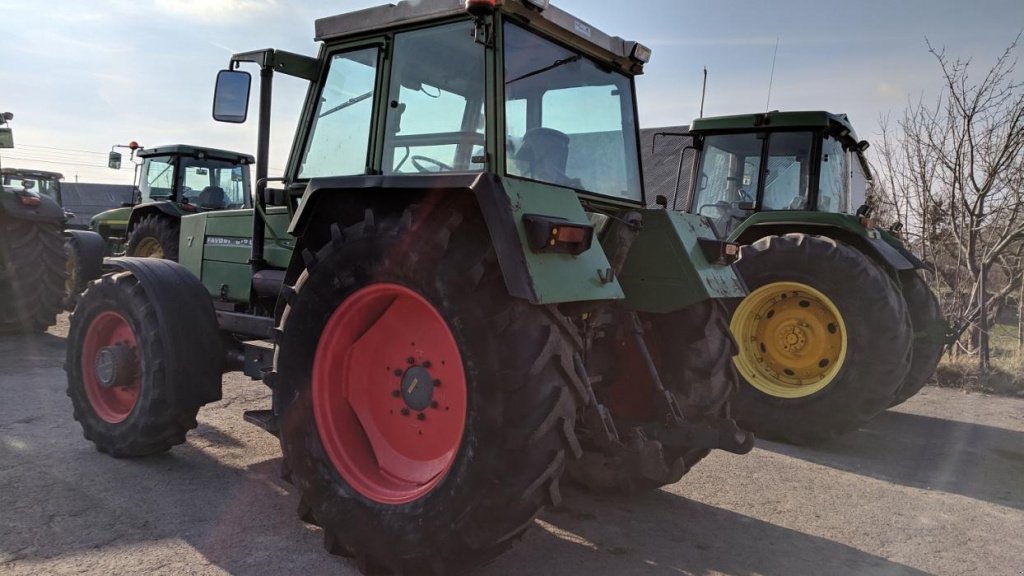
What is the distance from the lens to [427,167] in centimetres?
301

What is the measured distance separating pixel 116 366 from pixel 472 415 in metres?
2.37

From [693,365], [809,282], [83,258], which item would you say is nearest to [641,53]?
[693,365]

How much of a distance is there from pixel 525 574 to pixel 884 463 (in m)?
3.16

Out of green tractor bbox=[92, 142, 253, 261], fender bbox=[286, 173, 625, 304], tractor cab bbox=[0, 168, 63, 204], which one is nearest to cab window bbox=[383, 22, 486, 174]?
fender bbox=[286, 173, 625, 304]

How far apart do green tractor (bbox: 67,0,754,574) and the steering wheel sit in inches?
0.5

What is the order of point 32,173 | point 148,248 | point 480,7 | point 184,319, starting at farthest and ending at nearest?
point 32,173, point 148,248, point 184,319, point 480,7

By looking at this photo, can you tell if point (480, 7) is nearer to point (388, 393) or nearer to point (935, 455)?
point (388, 393)

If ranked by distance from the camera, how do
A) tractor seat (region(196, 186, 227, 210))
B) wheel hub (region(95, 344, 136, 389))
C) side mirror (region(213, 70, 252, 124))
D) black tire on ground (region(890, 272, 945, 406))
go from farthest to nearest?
1. tractor seat (region(196, 186, 227, 210))
2. black tire on ground (region(890, 272, 945, 406))
3. wheel hub (region(95, 344, 136, 389))
4. side mirror (region(213, 70, 252, 124))

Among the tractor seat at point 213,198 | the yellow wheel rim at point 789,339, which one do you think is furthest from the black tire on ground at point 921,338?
the tractor seat at point 213,198

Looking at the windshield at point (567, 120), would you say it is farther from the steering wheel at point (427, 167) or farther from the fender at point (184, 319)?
the fender at point (184, 319)

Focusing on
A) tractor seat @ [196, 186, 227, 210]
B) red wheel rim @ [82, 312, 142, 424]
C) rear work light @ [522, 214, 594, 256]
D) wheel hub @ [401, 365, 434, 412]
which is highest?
tractor seat @ [196, 186, 227, 210]

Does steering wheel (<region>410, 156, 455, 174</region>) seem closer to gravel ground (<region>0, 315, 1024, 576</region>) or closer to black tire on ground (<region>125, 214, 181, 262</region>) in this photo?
gravel ground (<region>0, 315, 1024, 576</region>)

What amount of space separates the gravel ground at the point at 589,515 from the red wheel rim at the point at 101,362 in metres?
0.26

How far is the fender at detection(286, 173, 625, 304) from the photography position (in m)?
2.33
